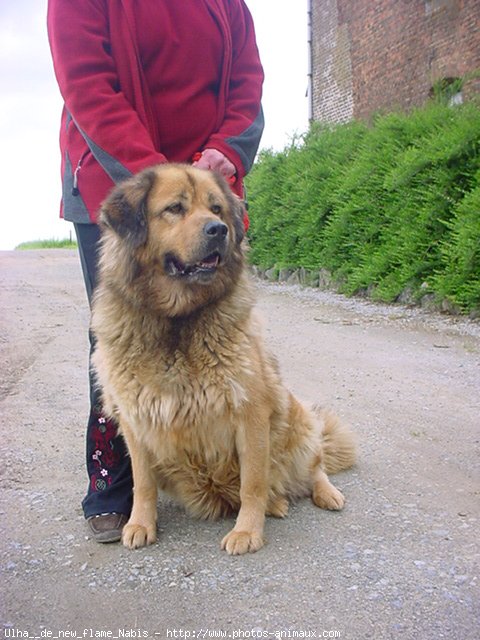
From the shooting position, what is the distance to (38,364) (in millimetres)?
6477

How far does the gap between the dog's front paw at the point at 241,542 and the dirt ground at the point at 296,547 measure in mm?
45

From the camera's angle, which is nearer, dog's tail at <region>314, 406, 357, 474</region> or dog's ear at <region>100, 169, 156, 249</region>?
dog's ear at <region>100, 169, 156, 249</region>

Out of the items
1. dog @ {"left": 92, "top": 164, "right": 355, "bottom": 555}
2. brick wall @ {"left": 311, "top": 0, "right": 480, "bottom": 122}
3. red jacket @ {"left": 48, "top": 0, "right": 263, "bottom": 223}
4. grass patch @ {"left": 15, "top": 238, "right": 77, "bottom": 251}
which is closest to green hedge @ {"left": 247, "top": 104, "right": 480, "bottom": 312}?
brick wall @ {"left": 311, "top": 0, "right": 480, "bottom": 122}

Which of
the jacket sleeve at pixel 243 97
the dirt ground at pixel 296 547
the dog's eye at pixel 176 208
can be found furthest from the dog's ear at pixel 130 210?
the dirt ground at pixel 296 547

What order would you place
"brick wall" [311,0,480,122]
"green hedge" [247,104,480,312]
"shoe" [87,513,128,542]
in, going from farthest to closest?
"brick wall" [311,0,480,122] < "green hedge" [247,104,480,312] < "shoe" [87,513,128,542]

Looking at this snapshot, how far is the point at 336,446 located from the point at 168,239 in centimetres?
162

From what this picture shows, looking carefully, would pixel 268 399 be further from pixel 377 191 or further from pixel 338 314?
pixel 377 191

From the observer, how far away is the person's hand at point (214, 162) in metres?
3.19

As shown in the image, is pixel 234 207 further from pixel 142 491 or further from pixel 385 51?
pixel 385 51

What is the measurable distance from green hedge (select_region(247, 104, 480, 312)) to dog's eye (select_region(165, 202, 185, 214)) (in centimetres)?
513

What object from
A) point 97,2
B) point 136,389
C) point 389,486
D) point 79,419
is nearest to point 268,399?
point 136,389

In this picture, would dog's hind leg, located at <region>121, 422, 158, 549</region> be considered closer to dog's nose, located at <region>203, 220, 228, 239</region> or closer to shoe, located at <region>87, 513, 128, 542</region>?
shoe, located at <region>87, 513, 128, 542</region>

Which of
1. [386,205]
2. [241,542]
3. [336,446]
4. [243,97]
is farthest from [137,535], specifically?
[386,205]

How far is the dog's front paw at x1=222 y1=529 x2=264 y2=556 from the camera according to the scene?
285cm
